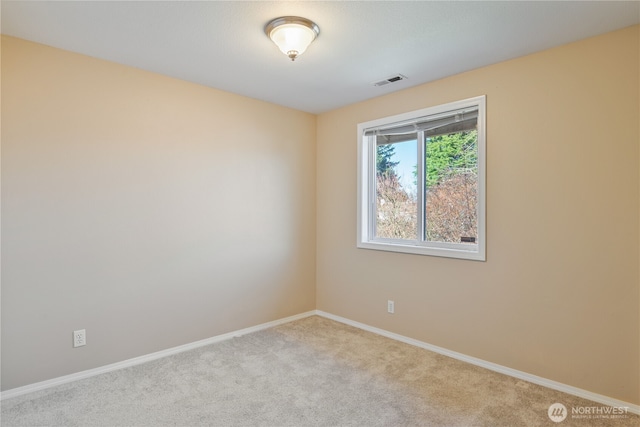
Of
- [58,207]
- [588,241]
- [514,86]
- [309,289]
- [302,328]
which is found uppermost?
[514,86]

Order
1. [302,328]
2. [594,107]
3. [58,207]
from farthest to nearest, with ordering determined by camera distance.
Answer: [302,328], [58,207], [594,107]

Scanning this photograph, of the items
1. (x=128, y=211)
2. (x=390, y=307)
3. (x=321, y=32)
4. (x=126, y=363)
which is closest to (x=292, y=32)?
(x=321, y=32)

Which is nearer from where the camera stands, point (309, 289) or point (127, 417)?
point (127, 417)

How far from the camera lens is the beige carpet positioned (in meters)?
2.13

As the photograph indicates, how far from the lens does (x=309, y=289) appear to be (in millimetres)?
4246

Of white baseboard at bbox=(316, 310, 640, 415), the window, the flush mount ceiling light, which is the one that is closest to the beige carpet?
white baseboard at bbox=(316, 310, 640, 415)

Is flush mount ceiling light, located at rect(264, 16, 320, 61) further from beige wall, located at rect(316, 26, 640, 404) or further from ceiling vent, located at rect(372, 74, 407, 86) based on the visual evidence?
beige wall, located at rect(316, 26, 640, 404)

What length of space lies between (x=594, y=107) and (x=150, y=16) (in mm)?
2836

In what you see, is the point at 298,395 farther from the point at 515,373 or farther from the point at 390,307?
the point at 515,373

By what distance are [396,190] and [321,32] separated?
181 centimetres

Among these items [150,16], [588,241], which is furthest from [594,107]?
[150,16]

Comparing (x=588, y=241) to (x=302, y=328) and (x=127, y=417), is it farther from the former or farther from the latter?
(x=127, y=417)

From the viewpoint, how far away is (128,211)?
286 cm

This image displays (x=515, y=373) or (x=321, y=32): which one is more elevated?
(x=321, y=32)
